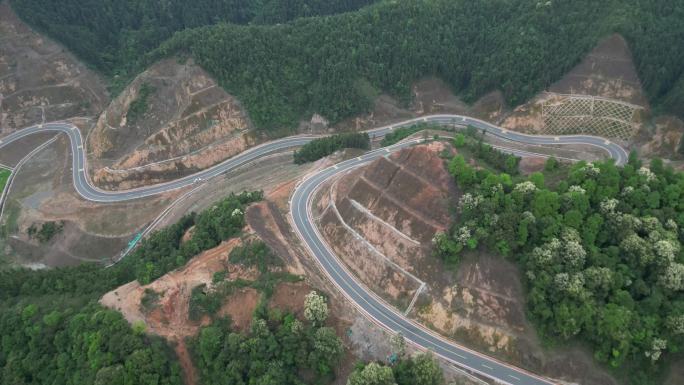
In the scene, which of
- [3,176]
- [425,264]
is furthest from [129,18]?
[425,264]

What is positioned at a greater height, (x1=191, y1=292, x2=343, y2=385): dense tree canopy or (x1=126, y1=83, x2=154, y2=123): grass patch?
(x1=126, y1=83, x2=154, y2=123): grass patch

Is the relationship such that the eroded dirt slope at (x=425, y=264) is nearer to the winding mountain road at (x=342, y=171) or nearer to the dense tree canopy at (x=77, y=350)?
the winding mountain road at (x=342, y=171)

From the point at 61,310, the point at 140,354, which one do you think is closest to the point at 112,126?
the point at 61,310

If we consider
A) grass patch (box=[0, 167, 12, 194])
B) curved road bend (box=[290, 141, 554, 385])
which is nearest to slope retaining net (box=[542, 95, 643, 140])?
curved road bend (box=[290, 141, 554, 385])

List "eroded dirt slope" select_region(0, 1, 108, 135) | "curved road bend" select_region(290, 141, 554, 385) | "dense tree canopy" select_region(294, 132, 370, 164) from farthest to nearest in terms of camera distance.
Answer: "eroded dirt slope" select_region(0, 1, 108, 135) → "dense tree canopy" select_region(294, 132, 370, 164) → "curved road bend" select_region(290, 141, 554, 385)

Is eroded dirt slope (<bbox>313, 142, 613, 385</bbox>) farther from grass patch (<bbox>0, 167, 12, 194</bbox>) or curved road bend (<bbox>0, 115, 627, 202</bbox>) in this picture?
grass patch (<bbox>0, 167, 12, 194</bbox>)

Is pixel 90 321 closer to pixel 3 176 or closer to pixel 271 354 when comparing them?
pixel 271 354

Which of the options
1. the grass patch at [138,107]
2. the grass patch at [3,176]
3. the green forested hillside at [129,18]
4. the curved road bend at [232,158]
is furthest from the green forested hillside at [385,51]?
the grass patch at [3,176]
